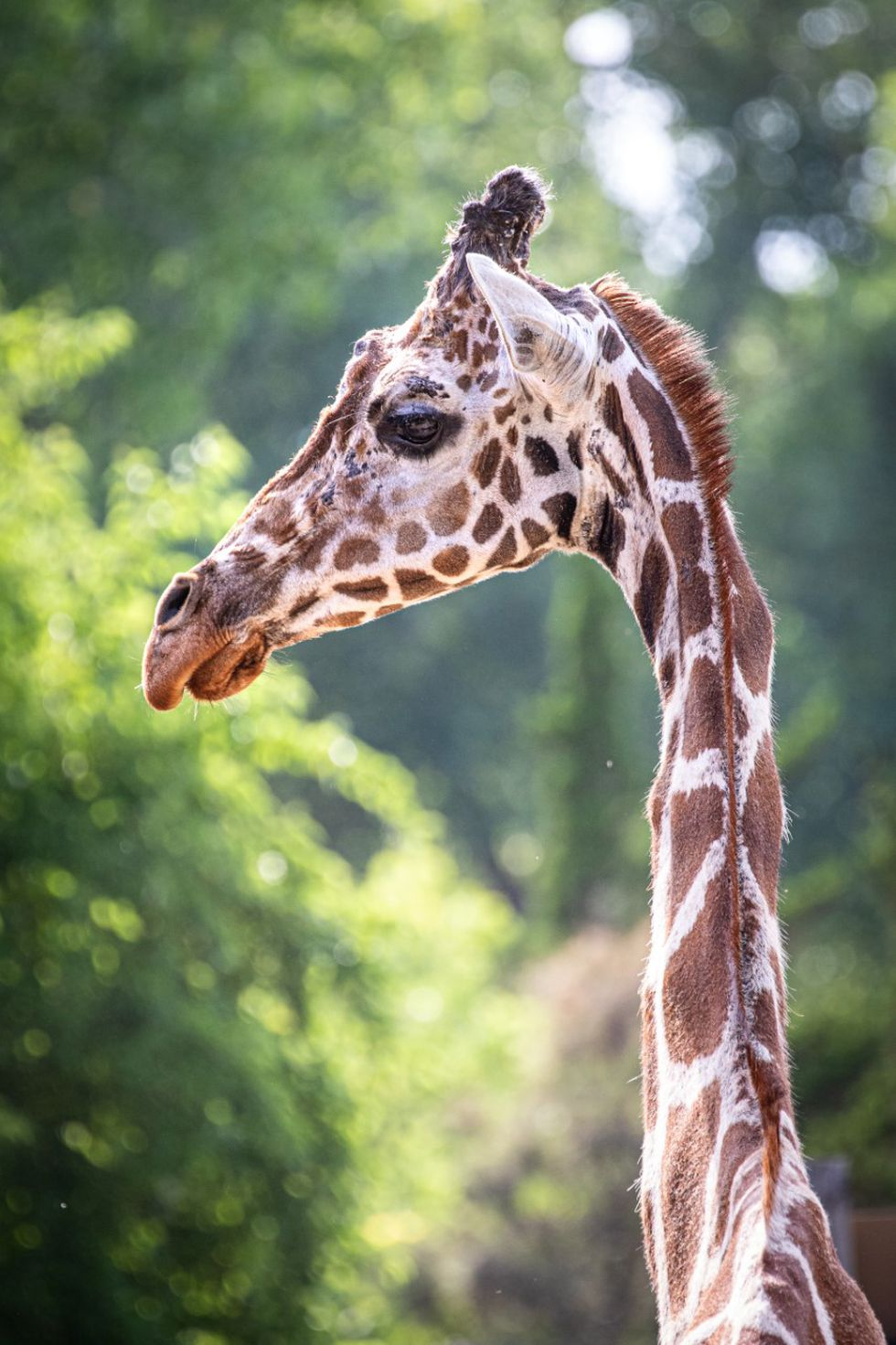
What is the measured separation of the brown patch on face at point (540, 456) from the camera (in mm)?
3543

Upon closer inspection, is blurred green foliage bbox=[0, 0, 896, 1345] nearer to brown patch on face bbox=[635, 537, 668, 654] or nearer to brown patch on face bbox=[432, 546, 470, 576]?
brown patch on face bbox=[432, 546, 470, 576]

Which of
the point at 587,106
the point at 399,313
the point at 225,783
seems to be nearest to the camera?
the point at 225,783

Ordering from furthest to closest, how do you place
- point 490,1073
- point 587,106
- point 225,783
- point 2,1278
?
point 587,106, point 490,1073, point 225,783, point 2,1278

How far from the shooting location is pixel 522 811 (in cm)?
2809

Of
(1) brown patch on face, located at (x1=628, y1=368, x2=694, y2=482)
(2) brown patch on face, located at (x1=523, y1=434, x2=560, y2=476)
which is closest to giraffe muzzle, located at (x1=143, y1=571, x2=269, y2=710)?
(2) brown patch on face, located at (x1=523, y1=434, x2=560, y2=476)

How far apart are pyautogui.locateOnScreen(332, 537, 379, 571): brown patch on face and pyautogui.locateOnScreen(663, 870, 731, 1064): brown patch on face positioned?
42.0 inches

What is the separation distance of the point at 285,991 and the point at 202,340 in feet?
34.6

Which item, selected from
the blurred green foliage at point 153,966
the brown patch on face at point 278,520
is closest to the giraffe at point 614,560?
the brown patch on face at point 278,520

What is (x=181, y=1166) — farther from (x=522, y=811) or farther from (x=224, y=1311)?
(x=522, y=811)

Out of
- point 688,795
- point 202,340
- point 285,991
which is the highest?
point 202,340

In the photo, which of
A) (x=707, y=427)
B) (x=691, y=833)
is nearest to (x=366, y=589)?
(x=707, y=427)

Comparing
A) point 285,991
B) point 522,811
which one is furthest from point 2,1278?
point 522,811

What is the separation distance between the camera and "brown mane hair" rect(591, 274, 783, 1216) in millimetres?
2871

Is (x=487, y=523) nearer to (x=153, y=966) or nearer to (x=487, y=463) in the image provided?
(x=487, y=463)
